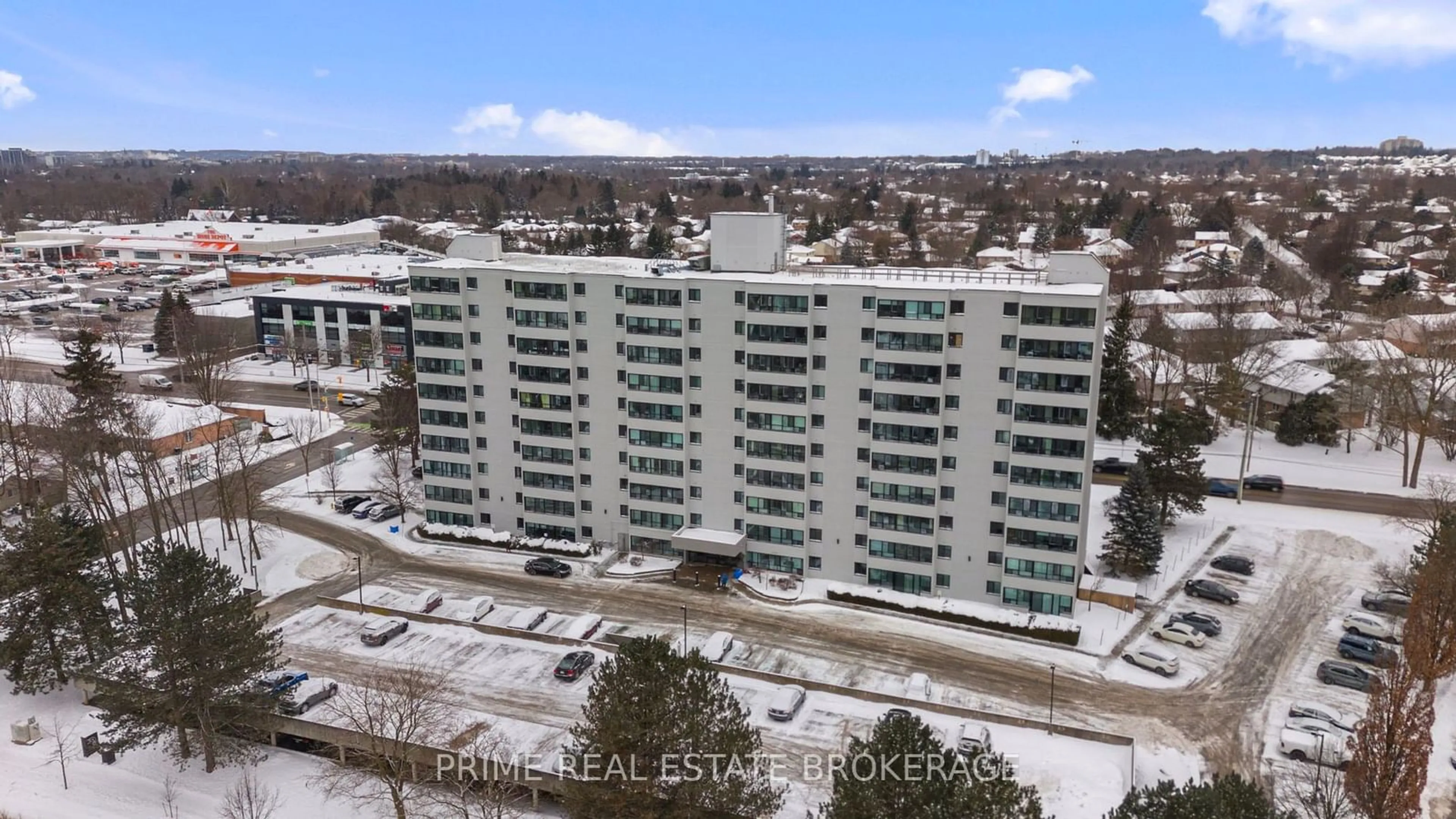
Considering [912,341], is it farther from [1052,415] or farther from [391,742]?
[391,742]

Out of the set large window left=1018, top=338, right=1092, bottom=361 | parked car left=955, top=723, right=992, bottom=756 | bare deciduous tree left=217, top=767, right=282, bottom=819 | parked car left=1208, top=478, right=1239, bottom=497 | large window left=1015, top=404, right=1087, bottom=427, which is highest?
large window left=1018, top=338, right=1092, bottom=361

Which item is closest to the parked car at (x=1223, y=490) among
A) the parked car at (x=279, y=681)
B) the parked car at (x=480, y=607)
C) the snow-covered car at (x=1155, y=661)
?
the snow-covered car at (x=1155, y=661)

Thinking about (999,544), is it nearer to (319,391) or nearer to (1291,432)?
(1291,432)

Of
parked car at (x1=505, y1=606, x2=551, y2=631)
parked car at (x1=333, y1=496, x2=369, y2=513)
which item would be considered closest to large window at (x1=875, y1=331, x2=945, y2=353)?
parked car at (x1=505, y1=606, x2=551, y2=631)

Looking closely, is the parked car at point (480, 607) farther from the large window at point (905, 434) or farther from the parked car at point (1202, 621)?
the parked car at point (1202, 621)

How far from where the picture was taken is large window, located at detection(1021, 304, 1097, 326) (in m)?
45.8

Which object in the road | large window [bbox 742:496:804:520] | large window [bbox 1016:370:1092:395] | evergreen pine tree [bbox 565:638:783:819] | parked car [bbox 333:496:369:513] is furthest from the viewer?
parked car [bbox 333:496:369:513]

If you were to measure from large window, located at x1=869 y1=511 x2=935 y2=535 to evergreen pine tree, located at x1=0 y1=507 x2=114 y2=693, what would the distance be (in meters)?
35.7

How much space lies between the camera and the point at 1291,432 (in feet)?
249

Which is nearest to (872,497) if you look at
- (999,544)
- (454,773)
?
(999,544)

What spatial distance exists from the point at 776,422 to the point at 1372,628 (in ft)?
103

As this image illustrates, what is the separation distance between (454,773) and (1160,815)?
23.8 metres

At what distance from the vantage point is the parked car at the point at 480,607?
4888 centimetres

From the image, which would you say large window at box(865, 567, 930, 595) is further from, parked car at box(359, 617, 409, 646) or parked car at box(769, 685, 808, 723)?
parked car at box(359, 617, 409, 646)
